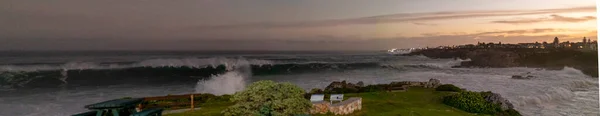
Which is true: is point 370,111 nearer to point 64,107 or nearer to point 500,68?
point 500,68

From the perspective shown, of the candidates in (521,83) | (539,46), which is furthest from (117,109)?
(539,46)

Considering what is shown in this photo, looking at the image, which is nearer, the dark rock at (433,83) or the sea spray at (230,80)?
the sea spray at (230,80)

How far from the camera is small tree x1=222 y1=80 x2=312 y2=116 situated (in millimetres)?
4992

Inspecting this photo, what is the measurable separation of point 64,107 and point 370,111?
160 inches

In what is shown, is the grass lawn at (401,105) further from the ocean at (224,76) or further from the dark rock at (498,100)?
the dark rock at (498,100)

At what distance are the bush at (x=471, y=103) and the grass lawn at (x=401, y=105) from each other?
11cm

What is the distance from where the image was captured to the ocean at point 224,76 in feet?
21.9

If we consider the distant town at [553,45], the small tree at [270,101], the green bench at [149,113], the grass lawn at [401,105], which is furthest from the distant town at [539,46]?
the green bench at [149,113]

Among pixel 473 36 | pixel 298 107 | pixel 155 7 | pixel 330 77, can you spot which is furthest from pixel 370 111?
pixel 155 7

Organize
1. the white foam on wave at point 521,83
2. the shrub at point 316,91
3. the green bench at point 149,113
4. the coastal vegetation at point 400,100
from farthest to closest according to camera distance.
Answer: the shrub at point 316,91 < the white foam on wave at point 521,83 < the coastal vegetation at point 400,100 < the green bench at point 149,113

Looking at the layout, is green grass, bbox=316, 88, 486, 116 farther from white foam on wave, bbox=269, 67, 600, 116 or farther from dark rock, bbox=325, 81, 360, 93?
white foam on wave, bbox=269, 67, 600, 116

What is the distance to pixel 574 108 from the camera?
6887 mm

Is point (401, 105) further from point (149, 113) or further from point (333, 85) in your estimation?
point (149, 113)

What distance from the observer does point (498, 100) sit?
7062 millimetres
